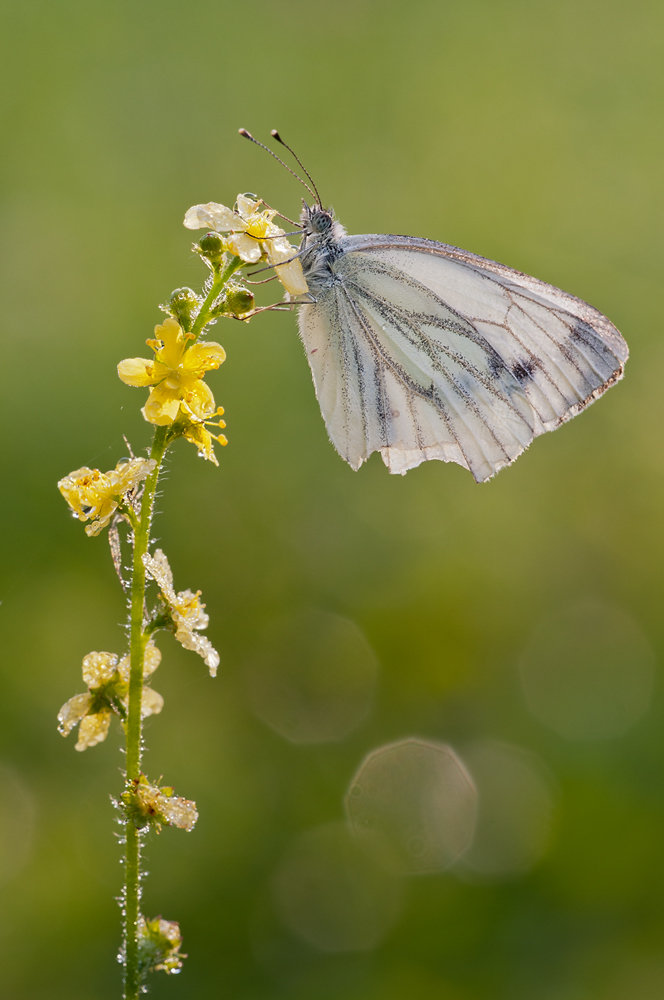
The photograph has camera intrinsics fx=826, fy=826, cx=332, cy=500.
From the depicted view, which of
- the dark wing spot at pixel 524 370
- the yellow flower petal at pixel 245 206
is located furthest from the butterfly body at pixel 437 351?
the yellow flower petal at pixel 245 206

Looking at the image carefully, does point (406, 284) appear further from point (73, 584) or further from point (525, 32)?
point (525, 32)

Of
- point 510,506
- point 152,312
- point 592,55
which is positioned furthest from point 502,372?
point 592,55

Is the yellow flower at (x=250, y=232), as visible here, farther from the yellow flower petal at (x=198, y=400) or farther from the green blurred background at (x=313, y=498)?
the green blurred background at (x=313, y=498)

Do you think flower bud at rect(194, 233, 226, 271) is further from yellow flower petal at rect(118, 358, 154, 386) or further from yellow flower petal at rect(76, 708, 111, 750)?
yellow flower petal at rect(76, 708, 111, 750)

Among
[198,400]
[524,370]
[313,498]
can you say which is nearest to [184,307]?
[198,400]

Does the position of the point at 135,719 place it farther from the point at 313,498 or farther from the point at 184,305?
the point at 313,498
